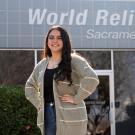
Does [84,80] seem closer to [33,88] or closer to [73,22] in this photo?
[33,88]

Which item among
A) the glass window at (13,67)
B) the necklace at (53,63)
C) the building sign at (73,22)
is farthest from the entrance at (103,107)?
the necklace at (53,63)

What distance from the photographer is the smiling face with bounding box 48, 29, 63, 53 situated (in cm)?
467

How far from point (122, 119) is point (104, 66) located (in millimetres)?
1297

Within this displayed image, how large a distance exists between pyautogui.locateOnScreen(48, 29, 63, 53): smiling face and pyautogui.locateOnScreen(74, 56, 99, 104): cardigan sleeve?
A: 0.67 ft

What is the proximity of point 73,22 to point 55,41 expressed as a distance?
6999 millimetres

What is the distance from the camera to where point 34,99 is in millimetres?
4852

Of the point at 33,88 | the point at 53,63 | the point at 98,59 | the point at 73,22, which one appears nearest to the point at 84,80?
the point at 53,63

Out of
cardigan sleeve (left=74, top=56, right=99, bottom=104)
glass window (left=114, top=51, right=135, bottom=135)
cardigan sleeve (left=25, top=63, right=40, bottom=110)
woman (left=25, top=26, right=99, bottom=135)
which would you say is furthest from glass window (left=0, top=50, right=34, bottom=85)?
cardigan sleeve (left=74, top=56, right=99, bottom=104)

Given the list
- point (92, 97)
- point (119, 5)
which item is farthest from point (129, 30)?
point (92, 97)

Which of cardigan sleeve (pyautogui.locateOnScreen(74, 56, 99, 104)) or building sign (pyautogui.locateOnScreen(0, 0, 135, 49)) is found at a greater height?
building sign (pyautogui.locateOnScreen(0, 0, 135, 49))

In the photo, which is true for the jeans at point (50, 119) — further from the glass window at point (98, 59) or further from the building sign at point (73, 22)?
the glass window at point (98, 59)

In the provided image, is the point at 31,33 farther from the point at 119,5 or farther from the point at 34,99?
the point at 34,99

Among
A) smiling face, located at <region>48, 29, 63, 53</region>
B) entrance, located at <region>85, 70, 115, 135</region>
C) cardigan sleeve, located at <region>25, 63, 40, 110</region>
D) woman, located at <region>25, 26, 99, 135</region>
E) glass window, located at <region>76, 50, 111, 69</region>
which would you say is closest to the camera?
woman, located at <region>25, 26, 99, 135</region>

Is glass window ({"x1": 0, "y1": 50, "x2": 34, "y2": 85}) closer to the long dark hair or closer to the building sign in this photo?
the building sign
